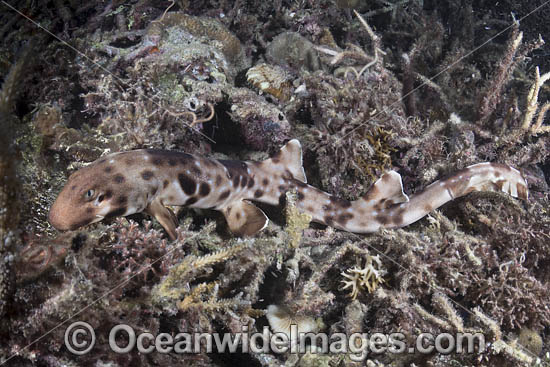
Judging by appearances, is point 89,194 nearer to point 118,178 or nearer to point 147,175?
point 118,178

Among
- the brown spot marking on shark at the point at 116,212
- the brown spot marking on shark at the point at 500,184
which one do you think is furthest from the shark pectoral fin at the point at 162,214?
the brown spot marking on shark at the point at 500,184

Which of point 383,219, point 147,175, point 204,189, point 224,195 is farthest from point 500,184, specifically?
point 147,175

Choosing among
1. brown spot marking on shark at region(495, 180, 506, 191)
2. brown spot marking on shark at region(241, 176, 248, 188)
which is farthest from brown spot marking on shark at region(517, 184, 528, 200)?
brown spot marking on shark at region(241, 176, 248, 188)

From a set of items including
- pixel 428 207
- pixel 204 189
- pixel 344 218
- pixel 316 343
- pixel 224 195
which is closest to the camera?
pixel 316 343

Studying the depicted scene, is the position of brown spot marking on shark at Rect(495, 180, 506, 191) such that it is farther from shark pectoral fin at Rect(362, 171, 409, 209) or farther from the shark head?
the shark head

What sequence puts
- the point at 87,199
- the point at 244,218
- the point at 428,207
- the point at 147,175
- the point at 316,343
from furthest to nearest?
the point at 428,207, the point at 244,218, the point at 316,343, the point at 147,175, the point at 87,199

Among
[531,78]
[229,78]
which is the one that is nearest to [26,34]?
[229,78]
